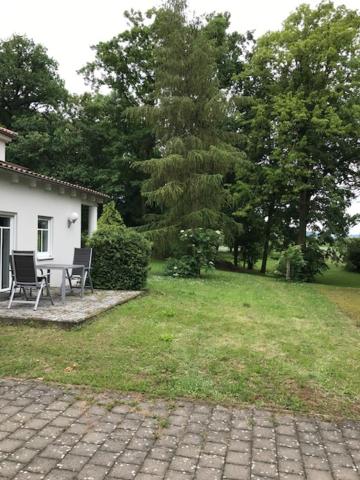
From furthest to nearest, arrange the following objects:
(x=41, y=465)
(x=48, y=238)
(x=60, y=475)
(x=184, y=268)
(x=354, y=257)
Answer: (x=354, y=257) < (x=184, y=268) < (x=48, y=238) < (x=41, y=465) < (x=60, y=475)

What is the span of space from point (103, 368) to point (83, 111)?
93.1ft

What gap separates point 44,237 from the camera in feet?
39.0

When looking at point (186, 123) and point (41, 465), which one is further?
point (186, 123)

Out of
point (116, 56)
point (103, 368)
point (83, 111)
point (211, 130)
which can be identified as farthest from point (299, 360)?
point (83, 111)

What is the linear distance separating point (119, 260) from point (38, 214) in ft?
8.18

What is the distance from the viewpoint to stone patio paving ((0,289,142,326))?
272 inches

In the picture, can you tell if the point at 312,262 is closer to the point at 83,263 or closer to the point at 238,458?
the point at 83,263

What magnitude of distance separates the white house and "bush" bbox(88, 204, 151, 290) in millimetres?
1594

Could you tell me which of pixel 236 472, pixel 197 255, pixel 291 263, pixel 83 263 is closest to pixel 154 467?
pixel 236 472

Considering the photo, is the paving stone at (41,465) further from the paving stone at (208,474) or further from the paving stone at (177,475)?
the paving stone at (208,474)

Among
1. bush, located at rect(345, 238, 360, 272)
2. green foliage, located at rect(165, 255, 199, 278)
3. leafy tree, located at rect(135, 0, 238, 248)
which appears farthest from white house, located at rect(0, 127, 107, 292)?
bush, located at rect(345, 238, 360, 272)

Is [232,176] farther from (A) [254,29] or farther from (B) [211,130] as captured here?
(A) [254,29]

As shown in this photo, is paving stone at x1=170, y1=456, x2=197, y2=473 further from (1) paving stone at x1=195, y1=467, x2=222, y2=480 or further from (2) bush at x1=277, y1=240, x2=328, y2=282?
(2) bush at x1=277, y1=240, x2=328, y2=282

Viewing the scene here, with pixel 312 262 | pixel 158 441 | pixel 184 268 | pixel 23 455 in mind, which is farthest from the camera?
pixel 312 262
